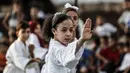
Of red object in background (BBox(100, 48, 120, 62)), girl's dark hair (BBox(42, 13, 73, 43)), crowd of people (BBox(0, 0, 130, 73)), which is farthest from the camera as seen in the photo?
red object in background (BBox(100, 48, 120, 62))

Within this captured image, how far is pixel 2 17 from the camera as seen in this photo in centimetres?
1570

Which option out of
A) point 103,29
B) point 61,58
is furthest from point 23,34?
point 103,29

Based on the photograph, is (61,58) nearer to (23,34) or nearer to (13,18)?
(23,34)

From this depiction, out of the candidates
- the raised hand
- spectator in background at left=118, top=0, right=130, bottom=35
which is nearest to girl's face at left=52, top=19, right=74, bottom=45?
the raised hand

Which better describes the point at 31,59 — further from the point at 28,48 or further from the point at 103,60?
the point at 103,60

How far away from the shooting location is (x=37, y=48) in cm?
1050

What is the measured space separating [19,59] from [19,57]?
0.05m

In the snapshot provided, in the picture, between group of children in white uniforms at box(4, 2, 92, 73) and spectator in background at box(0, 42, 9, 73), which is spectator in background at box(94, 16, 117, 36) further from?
group of children in white uniforms at box(4, 2, 92, 73)

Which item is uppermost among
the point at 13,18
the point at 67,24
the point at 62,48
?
the point at 13,18

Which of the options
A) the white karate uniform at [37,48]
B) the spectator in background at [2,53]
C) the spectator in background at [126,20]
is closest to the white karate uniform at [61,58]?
the white karate uniform at [37,48]

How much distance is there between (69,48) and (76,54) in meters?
0.10

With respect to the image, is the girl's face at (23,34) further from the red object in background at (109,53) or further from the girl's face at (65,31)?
the red object in background at (109,53)

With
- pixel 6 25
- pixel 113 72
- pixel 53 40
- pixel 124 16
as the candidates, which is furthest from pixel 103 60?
pixel 53 40

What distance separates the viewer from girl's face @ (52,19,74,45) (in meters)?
7.36
